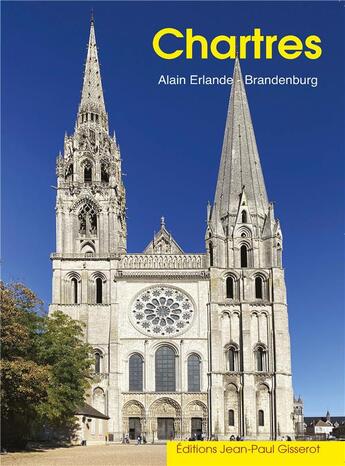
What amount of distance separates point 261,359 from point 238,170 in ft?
61.5

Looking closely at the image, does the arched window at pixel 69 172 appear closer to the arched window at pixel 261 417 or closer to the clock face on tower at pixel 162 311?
the clock face on tower at pixel 162 311

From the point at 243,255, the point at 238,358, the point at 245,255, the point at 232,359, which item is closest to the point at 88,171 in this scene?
the point at 243,255

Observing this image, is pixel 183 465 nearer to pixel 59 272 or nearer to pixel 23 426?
pixel 23 426

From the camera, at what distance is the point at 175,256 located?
6519cm

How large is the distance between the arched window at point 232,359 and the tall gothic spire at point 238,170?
481 inches

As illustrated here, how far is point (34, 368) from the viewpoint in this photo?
116 ft

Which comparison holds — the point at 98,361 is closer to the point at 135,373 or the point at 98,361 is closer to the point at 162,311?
the point at 135,373

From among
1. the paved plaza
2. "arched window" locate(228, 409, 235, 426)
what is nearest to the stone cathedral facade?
"arched window" locate(228, 409, 235, 426)

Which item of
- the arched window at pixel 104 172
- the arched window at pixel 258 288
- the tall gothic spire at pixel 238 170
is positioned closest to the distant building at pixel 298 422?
the arched window at pixel 258 288

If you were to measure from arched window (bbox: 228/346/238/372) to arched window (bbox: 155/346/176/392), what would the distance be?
4.88 metres

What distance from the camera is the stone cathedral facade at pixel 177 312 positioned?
199 feet

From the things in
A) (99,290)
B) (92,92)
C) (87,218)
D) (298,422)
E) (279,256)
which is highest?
(92,92)

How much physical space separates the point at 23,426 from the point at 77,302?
24.2 m

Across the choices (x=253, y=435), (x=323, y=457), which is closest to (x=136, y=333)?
(x=253, y=435)
